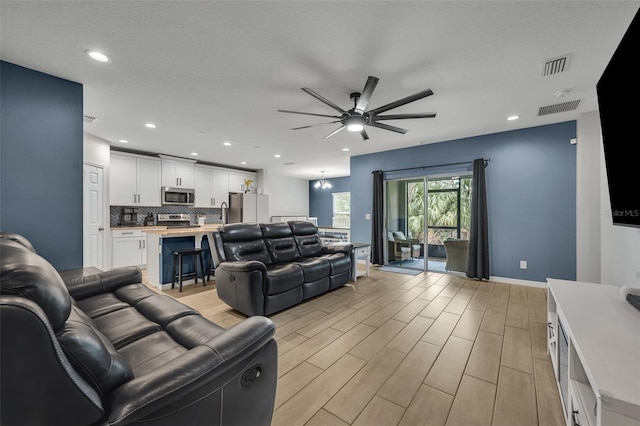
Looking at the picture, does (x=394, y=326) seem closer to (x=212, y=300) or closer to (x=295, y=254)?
(x=295, y=254)

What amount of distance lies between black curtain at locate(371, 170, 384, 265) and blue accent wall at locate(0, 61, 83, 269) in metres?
4.94

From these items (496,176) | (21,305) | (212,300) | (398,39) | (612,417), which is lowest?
(212,300)

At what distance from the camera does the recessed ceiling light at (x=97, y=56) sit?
2193mm

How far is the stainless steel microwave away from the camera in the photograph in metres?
5.96

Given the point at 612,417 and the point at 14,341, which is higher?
the point at 14,341

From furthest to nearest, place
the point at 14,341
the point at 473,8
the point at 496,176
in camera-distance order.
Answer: the point at 496,176 < the point at 473,8 < the point at 14,341

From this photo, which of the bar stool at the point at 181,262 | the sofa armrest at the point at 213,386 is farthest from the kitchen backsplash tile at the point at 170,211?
the sofa armrest at the point at 213,386

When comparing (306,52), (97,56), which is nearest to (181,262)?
(97,56)

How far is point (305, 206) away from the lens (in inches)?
396

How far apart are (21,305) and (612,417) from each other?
181cm

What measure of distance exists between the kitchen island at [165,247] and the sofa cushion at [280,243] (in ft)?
3.11

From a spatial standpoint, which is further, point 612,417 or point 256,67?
point 256,67

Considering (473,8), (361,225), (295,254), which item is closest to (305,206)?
(361,225)

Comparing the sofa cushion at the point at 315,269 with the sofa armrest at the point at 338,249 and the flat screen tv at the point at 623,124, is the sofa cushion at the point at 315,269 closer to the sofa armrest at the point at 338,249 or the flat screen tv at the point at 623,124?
the sofa armrest at the point at 338,249
